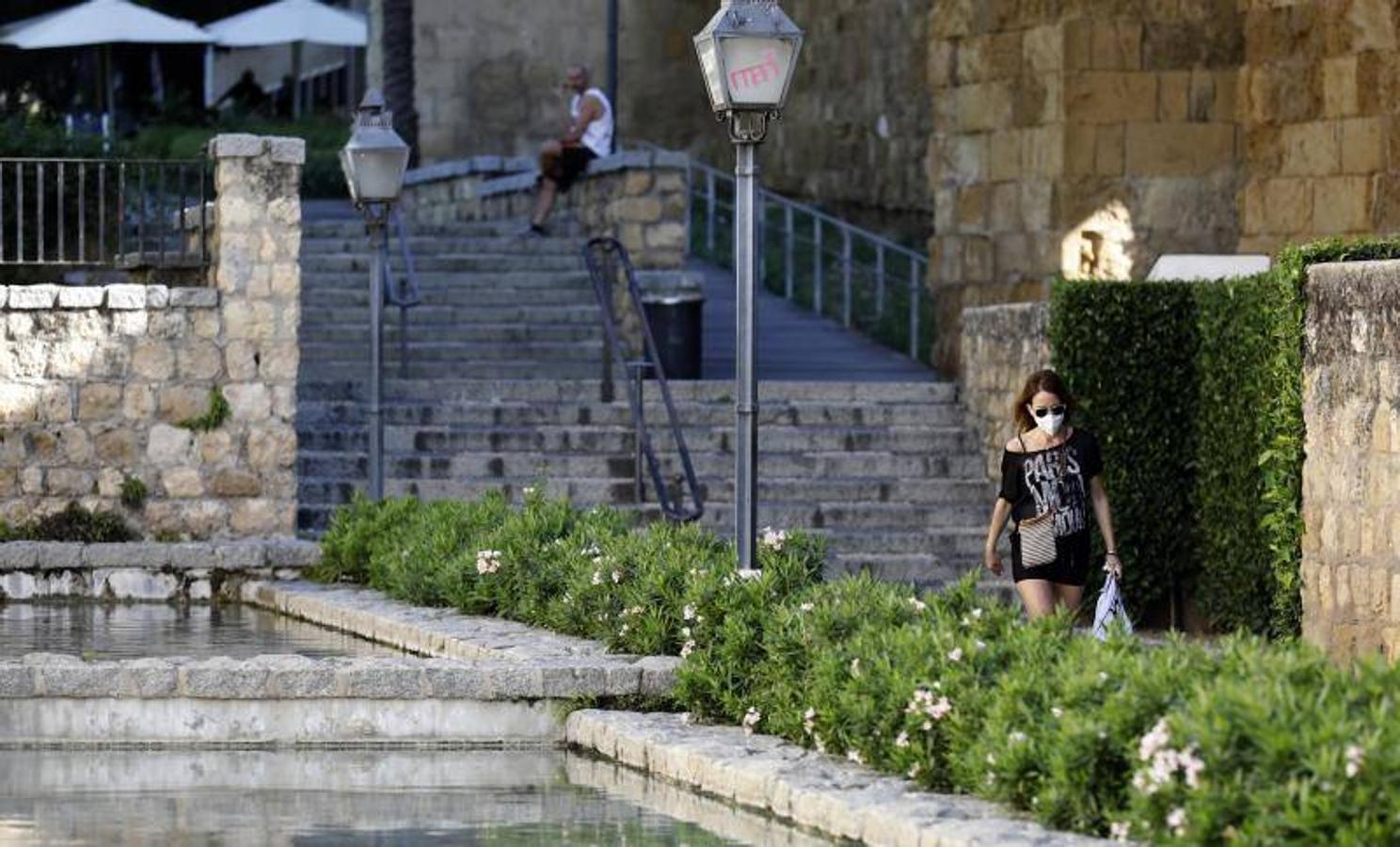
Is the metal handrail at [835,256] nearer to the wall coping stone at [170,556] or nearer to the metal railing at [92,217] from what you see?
the metal railing at [92,217]

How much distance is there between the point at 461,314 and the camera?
2252cm

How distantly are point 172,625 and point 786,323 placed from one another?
9.81 metres

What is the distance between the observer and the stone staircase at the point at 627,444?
60.7 ft

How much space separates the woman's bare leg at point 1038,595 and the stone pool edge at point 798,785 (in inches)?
68.3

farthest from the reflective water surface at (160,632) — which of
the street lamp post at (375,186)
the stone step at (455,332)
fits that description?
the stone step at (455,332)

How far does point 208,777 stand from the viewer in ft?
35.7

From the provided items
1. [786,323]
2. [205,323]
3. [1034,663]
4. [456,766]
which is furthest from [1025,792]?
[786,323]

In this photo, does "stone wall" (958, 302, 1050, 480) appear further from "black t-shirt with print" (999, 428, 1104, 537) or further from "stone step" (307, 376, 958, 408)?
"black t-shirt with print" (999, 428, 1104, 537)

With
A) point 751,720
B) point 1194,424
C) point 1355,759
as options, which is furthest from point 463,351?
point 1355,759

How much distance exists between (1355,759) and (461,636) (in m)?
6.93

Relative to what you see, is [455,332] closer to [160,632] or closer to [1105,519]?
[160,632]

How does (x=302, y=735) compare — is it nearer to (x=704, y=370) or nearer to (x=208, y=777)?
(x=208, y=777)

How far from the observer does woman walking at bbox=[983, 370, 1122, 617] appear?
12.7 meters

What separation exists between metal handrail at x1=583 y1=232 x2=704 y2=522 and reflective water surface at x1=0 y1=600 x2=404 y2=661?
2.36 m
